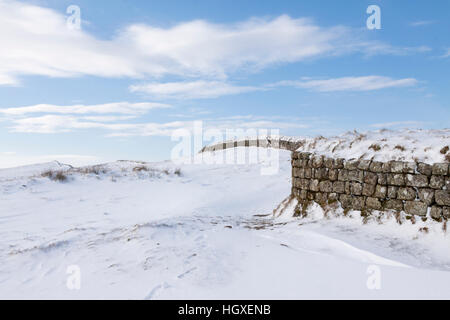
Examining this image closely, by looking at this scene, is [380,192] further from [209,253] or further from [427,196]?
[209,253]

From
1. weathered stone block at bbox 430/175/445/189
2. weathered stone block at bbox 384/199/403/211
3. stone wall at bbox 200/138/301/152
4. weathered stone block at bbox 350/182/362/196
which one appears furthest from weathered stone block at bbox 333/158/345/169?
stone wall at bbox 200/138/301/152

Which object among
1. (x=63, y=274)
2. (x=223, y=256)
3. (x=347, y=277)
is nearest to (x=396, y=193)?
(x=347, y=277)

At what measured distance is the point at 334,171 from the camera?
27.6 ft

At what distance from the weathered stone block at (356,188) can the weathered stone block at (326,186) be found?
1.67 feet

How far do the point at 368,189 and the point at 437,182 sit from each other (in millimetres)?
1262

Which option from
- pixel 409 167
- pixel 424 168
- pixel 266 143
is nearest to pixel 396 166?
pixel 409 167

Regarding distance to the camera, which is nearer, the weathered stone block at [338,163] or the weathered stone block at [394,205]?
the weathered stone block at [394,205]

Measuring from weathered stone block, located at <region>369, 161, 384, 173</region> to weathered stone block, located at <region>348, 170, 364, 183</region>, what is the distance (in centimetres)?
24

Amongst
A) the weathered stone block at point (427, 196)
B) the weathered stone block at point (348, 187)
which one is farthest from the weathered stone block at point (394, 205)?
the weathered stone block at point (348, 187)

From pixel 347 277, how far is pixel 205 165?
13453 mm

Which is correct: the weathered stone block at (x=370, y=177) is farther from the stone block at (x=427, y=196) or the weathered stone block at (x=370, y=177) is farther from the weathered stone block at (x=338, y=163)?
the stone block at (x=427, y=196)

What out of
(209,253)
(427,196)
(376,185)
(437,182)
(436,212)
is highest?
(437,182)

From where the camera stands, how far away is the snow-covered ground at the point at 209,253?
4727 millimetres

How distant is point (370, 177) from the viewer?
7.79 m
